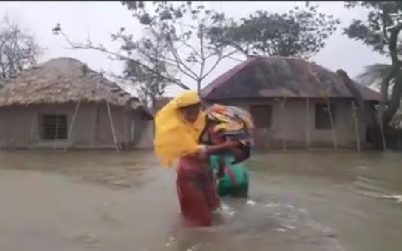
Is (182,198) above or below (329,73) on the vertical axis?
below

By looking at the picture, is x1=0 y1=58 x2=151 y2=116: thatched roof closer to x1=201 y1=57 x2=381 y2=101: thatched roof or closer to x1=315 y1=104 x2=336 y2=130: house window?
x1=201 y1=57 x2=381 y2=101: thatched roof

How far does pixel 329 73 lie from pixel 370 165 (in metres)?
11.0

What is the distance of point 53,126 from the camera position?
25.3 m

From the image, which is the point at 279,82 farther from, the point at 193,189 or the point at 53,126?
Answer: the point at 193,189

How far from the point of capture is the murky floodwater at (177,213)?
22.1 feet

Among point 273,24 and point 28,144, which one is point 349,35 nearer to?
point 273,24

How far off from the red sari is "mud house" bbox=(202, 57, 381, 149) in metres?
18.8

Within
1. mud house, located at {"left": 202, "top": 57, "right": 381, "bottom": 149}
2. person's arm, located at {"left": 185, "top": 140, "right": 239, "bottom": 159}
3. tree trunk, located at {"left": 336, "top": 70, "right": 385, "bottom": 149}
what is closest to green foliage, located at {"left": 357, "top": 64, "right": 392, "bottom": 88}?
tree trunk, located at {"left": 336, "top": 70, "right": 385, "bottom": 149}

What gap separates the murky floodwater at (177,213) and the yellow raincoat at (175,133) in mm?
888

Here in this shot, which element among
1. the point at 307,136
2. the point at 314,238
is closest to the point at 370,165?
the point at 307,136

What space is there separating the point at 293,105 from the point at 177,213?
18.6 m

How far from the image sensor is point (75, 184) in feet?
38.8

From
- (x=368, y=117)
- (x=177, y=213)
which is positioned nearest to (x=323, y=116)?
(x=368, y=117)

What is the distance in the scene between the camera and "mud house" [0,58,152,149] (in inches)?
960
